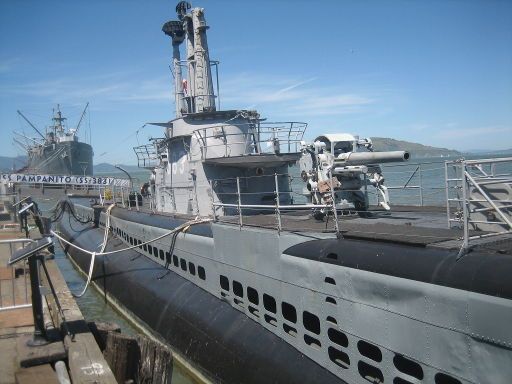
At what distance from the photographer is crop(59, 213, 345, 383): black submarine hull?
816 centimetres

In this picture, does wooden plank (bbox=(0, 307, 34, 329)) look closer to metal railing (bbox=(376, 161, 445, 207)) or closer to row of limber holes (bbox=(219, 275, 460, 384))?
row of limber holes (bbox=(219, 275, 460, 384))

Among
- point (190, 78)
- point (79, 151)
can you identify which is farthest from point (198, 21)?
point (79, 151)

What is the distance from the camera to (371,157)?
930cm

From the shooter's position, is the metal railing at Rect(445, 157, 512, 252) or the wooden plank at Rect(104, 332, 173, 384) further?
the wooden plank at Rect(104, 332, 173, 384)

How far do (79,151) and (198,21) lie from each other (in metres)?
80.2

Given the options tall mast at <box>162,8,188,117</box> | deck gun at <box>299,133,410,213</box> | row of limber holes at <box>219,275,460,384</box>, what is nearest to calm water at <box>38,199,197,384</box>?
row of limber holes at <box>219,275,460,384</box>

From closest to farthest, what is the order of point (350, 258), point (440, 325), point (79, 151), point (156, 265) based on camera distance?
point (440, 325) → point (350, 258) → point (156, 265) → point (79, 151)

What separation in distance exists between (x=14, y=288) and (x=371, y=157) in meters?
8.44

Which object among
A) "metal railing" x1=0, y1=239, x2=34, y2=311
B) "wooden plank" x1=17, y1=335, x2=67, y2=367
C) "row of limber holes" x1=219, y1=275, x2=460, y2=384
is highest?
"metal railing" x1=0, y1=239, x2=34, y2=311

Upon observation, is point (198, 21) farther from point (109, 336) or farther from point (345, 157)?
point (109, 336)

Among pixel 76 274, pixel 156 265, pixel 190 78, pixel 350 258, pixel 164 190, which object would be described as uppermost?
pixel 190 78

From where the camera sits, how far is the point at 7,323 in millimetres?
7812

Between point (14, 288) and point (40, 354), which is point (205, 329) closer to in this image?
point (14, 288)

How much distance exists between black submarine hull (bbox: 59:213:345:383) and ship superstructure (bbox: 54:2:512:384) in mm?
38
